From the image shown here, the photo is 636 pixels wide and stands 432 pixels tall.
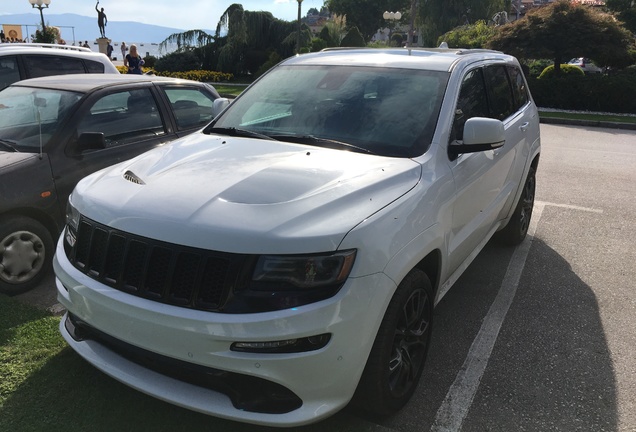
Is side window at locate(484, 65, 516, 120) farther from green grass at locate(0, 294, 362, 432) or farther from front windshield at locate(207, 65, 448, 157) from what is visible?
green grass at locate(0, 294, 362, 432)

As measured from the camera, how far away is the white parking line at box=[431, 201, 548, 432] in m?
2.80

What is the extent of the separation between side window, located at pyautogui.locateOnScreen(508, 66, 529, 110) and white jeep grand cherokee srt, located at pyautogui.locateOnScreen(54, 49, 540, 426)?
6.08ft

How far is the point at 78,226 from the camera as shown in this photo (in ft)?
8.83

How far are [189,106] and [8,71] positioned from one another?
3.36 metres

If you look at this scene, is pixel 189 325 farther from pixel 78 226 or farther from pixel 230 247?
pixel 78 226

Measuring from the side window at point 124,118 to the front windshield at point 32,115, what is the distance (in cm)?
19

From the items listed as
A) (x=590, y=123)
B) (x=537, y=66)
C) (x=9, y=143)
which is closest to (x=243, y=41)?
(x=537, y=66)

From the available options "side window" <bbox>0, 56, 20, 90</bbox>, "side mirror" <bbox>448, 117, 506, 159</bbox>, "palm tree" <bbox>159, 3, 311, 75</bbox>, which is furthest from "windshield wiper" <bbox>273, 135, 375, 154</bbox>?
"palm tree" <bbox>159, 3, 311, 75</bbox>

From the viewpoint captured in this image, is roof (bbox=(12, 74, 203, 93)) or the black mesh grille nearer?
the black mesh grille

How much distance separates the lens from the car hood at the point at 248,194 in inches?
87.7

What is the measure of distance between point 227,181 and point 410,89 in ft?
4.98

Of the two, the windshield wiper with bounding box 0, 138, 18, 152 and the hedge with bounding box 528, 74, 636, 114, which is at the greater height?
the windshield wiper with bounding box 0, 138, 18, 152

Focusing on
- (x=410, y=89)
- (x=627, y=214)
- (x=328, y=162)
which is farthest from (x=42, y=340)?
(x=627, y=214)

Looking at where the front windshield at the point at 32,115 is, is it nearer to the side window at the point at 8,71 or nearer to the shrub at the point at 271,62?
the side window at the point at 8,71
